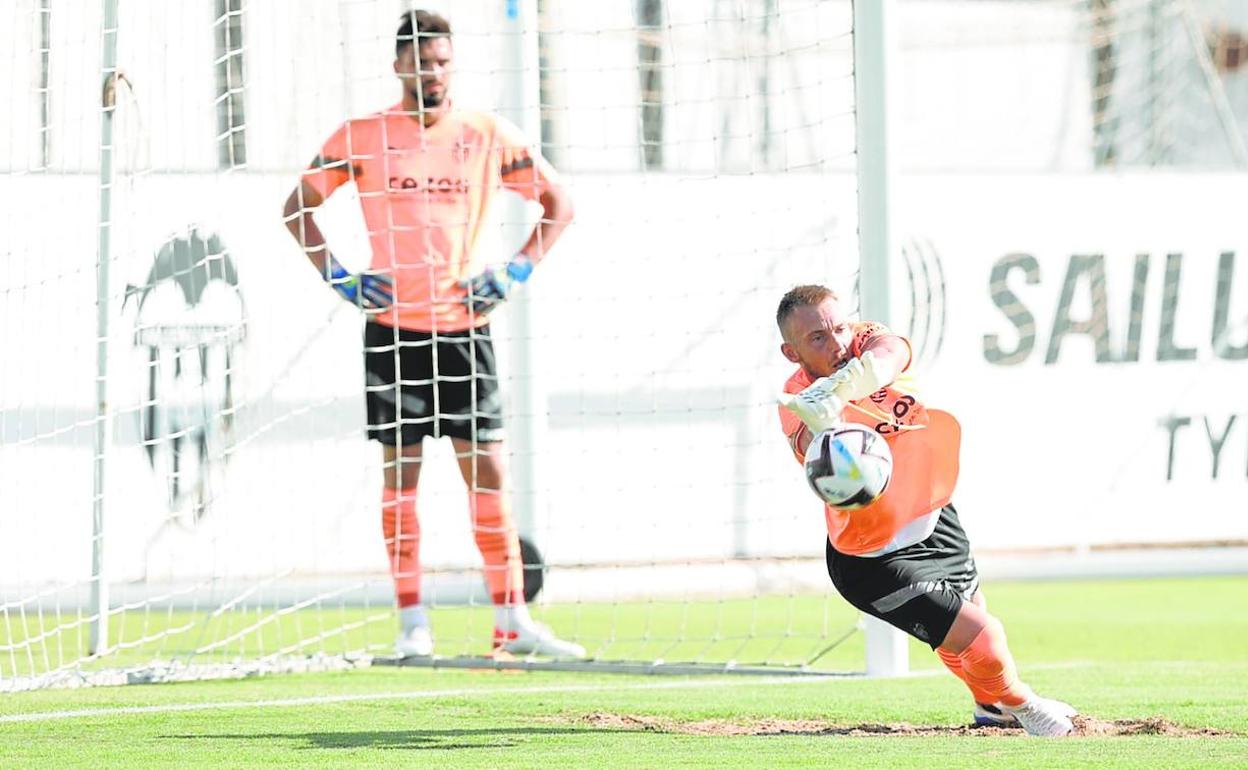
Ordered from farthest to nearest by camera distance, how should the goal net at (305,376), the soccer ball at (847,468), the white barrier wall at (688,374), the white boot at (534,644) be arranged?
the white barrier wall at (688,374), the goal net at (305,376), the white boot at (534,644), the soccer ball at (847,468)

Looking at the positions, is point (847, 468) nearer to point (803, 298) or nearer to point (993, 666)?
point (803, 298)

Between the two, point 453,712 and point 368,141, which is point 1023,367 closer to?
point 368,141

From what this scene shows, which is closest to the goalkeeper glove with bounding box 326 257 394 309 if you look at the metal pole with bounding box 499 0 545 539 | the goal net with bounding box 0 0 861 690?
the goal net with bounding box 0 0 861 690

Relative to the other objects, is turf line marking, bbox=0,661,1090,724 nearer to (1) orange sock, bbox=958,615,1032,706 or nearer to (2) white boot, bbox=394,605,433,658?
(2) white boot, bbox=394,605,433,658

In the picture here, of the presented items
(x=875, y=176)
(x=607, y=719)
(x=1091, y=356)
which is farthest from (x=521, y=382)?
(x=607, y=719)

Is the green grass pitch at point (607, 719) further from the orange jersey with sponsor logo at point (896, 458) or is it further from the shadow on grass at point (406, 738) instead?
the orange jersey with sponsor logo at point (896, 458)

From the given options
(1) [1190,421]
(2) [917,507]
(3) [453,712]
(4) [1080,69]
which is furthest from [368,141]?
(4) [1080,69]

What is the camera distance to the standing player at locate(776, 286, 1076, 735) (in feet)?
16.4

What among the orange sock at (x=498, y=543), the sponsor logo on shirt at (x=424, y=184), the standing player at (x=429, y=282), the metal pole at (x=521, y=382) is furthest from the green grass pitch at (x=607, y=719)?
the metal pole at (x=521, y=382)

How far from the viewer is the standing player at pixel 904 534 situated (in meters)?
4.98

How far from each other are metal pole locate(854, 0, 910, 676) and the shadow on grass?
1.77 meters

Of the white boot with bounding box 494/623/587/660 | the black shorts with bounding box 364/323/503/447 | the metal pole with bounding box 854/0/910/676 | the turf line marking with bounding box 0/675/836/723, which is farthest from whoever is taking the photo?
the black shorts with bounding box 364/323/503/447

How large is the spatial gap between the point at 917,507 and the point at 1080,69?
1400 cm

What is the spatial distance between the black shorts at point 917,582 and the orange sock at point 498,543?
2.35 m
